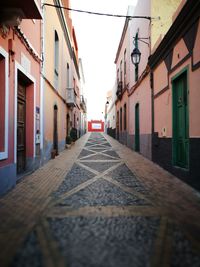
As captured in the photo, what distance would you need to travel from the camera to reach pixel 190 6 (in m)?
4.98

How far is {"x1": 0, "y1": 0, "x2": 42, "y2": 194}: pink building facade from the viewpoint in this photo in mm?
4730

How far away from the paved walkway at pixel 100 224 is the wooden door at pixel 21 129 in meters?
1.23

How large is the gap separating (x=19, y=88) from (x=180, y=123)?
4.53 m

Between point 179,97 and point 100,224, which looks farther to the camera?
point 179,97

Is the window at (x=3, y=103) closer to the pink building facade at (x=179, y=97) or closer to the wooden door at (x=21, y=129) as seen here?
the wooden door at (x=21, y=129)

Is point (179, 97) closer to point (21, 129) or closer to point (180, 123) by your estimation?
point (180, 123)

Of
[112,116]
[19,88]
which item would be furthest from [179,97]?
[112,116]

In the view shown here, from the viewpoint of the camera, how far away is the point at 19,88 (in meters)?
6.43

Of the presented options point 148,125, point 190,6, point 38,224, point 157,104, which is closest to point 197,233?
point 38,224

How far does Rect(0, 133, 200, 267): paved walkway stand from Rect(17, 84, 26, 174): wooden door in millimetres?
1227

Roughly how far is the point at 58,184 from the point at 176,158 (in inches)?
133

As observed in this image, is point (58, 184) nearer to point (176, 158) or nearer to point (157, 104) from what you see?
point (176, 158)

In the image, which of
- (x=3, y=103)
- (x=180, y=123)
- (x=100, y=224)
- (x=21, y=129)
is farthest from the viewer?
(x=21, y=129)

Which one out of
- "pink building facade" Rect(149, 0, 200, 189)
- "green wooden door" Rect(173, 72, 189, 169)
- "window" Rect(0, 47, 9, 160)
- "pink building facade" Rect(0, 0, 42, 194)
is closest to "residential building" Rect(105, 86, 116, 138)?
"pink building facade" Rect(149, 0, 200, 189)
